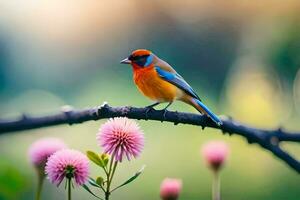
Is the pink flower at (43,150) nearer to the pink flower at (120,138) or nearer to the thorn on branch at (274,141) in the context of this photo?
the pink flower at (120,138)

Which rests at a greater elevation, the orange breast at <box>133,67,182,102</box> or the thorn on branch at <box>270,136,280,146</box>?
the orange breast at <box>133,67,182,102</box>

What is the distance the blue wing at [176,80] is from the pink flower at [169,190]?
0.89ft

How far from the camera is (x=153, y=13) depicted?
13.0ft

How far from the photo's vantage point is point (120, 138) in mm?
474

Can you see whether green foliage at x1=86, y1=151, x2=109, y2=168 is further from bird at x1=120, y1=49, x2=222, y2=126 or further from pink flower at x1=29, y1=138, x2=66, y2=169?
bird at x1=120, y1=49, x2=222, y2=126

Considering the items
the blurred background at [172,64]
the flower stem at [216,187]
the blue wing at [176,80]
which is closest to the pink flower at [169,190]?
the flower stem at [216,187]

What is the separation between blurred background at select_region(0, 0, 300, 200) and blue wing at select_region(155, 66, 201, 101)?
117cm

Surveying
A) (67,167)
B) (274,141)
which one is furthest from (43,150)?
(274,141)

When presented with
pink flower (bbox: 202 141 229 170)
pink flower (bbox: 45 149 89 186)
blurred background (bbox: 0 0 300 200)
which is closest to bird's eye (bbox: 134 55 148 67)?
pink flower (bbox: 202 141 229 170)

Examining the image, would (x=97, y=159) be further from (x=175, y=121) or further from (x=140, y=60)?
(x=140, y=60)

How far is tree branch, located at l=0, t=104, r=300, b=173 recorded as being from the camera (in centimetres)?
52

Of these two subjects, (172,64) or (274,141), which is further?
(172,64)

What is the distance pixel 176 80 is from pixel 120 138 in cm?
39

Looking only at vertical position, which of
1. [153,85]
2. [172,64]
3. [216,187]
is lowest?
[216,187]
